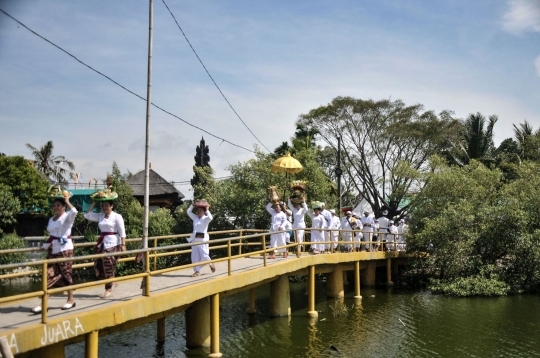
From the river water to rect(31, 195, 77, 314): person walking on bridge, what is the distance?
4.61m

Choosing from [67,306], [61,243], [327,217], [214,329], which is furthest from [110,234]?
[327,217]

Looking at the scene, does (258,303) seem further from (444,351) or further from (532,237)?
(532,237)

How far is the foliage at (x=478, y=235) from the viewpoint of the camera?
23.1 meters

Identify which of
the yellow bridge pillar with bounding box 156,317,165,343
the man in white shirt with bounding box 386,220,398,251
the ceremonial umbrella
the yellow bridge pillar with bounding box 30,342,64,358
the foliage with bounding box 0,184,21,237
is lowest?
the yellow bridge pillar with bounding box 156,317,165,343

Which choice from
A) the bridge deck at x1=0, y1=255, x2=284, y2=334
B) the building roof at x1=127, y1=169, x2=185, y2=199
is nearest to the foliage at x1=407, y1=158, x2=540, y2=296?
the bridge deck at x1=0, y1=255, x2=284, y2=334

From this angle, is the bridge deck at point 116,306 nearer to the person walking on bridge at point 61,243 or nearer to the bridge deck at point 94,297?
the bridge deck at point 94,297

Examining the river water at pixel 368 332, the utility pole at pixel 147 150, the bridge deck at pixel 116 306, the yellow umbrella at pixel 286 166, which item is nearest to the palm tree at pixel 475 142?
the river water at pixel 368 332

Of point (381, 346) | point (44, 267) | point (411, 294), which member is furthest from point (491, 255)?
point (44, 267)

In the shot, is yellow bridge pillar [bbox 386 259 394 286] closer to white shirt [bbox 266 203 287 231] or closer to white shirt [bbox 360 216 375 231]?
white shirt [bbox 360 216 375 231]

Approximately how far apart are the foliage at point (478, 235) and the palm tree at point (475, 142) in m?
12.4

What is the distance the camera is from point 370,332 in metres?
16.5

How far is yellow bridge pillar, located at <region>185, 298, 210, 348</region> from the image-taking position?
13.6m

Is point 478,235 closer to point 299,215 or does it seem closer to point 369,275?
point 369,275

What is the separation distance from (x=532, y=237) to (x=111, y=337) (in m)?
16.3
